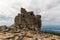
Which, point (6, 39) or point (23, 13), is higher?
point (23, 13)

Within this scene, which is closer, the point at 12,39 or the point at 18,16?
the point at 12,39

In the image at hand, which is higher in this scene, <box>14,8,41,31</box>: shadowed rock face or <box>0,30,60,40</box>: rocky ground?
<box>14,8,41,31</box>: shadowed rock face

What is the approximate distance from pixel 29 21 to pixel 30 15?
808cm

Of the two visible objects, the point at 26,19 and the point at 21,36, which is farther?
the point at 26,19

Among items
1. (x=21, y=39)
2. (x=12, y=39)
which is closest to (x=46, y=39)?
(x=21, y=39)

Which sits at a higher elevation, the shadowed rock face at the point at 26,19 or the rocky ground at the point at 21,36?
the shadowed rock face at the point at 26,19

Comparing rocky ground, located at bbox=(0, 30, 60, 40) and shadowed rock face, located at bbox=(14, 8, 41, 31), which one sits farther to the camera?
shadowed rock face, located at bbox=(14, 8, 41, 31)

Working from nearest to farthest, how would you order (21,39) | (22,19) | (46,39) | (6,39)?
(6,39) < (21,39) < (46,39) < (22,19)

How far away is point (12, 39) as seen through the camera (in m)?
52.2

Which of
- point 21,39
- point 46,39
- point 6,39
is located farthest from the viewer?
point 46,39

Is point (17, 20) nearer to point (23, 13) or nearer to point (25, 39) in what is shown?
point (23, 13)

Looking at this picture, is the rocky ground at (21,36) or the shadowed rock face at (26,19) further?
the shadowed rock face at (26,19)

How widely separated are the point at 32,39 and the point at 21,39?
437 cm

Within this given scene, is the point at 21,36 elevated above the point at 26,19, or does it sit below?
below
